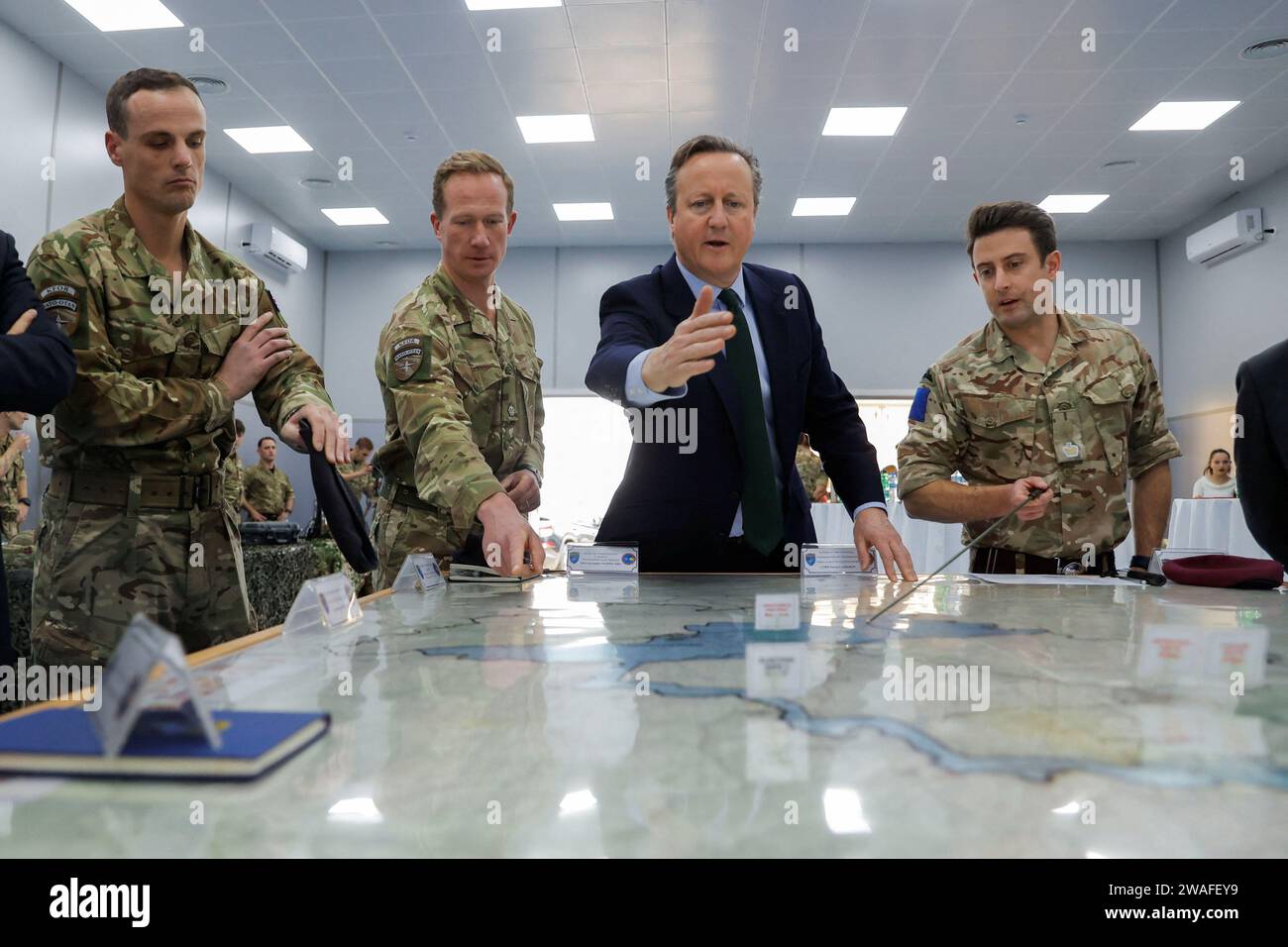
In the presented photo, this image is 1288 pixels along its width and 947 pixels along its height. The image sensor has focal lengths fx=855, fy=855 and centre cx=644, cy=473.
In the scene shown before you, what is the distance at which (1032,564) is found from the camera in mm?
1843

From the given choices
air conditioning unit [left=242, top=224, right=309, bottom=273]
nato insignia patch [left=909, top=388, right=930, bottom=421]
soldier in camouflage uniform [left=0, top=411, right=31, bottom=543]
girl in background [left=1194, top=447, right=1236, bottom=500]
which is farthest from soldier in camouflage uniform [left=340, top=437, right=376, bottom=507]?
girl in background [left=1194, top=447, right=1236, bottom=500]

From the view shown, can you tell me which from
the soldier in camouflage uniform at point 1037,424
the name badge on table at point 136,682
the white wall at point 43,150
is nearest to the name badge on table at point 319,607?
the name badge on table at point 136,682

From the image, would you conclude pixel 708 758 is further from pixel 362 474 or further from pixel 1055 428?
pixel 362 474

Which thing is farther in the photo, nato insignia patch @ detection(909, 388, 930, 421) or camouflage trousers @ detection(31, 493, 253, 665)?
nato insignia patch @ detection(909, 388, 930, 421)

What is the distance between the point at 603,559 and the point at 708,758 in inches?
41.9

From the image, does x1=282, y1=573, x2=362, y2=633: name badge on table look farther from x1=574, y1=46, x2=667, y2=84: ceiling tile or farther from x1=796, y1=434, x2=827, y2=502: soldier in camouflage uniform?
x1=796, y1=434, x2=827, y2=502: soldier in camouflage uniform

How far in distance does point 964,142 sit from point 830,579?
571 cm

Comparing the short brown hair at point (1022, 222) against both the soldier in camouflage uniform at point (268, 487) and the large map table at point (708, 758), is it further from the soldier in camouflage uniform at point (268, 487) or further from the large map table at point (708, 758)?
the soldier in camouflage uniform at point (268, 487)

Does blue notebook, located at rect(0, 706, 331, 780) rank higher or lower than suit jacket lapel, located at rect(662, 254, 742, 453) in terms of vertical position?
lower

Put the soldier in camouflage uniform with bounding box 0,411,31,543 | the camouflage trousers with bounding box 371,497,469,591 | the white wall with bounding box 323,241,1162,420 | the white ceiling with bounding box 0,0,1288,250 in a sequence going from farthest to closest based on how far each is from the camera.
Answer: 1. the white wall with bounding box 323,241,1162,420
2. the white ceiling with bounding box 0,0,1288,250
3. the soldier in camouflage uniform with bounding box 0,411,31,543
4. the camouflage trousers with bounding box 371,497,469,591

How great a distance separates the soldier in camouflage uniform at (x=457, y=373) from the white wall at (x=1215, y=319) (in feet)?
22.3

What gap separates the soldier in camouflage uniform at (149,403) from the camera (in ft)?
4.38

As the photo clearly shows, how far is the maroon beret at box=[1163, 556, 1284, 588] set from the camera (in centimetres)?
142

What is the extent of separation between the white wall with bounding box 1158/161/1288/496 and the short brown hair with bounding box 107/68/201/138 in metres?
7.43
